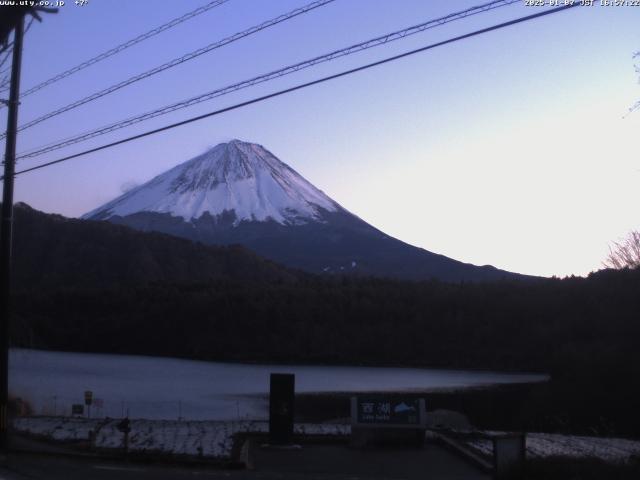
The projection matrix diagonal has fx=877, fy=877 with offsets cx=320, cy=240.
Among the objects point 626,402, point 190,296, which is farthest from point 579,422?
point 190,296

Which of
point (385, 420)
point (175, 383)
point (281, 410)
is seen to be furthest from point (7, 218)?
point (175, 383)

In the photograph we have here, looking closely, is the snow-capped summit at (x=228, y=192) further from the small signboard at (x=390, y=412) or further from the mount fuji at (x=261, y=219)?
the small signboard at (x=390, y=412)

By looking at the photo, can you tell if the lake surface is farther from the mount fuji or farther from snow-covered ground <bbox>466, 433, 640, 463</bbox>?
the mount fuji

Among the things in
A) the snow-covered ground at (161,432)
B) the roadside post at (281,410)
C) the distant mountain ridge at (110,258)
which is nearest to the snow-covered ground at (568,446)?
the snow-covered ground at (161,432)

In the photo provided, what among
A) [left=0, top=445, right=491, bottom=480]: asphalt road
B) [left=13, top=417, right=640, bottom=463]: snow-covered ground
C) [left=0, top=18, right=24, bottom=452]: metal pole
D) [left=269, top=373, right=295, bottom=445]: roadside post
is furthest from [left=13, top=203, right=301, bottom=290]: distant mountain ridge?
[left=0, top=445, right=491, bottom=480]: asphalt road

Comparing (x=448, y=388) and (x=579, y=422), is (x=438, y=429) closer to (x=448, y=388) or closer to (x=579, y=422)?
(x=579, y=422)

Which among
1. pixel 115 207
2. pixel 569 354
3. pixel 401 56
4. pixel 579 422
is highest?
pixel 115 207
